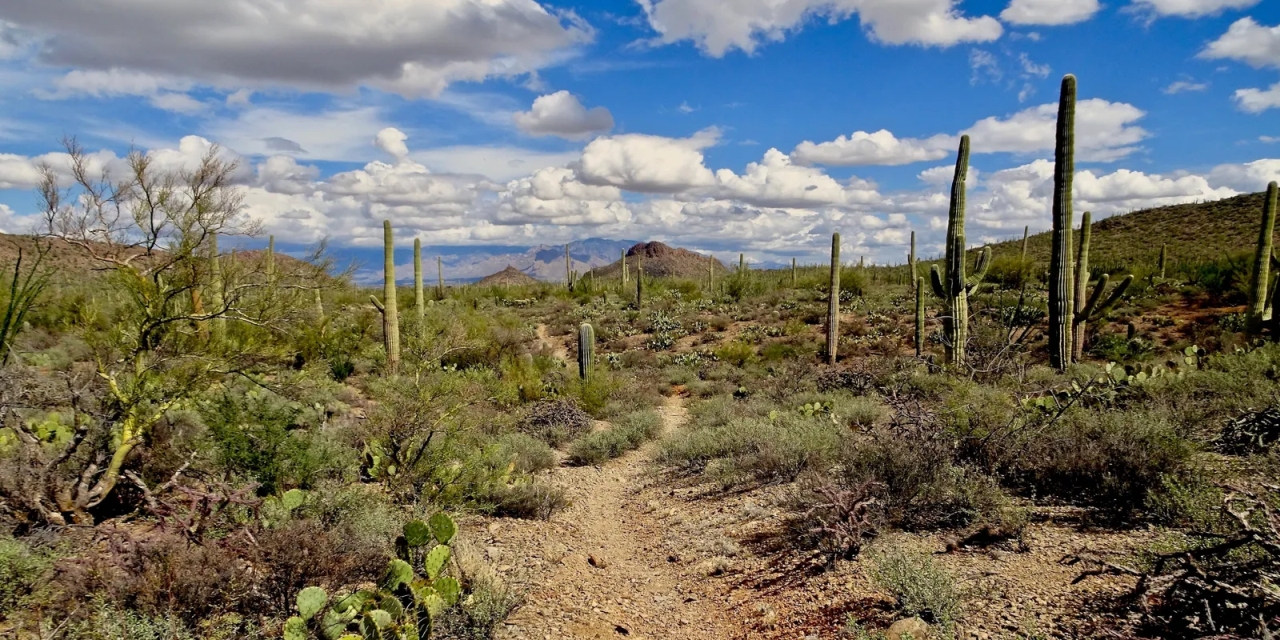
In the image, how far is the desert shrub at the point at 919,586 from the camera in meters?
4.24

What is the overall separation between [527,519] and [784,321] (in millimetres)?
20097

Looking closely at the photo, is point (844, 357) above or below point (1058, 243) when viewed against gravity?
below

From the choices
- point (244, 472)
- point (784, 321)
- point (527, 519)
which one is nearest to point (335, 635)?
point (244, 472)

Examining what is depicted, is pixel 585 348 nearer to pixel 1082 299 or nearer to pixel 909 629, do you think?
pixel 1082 299

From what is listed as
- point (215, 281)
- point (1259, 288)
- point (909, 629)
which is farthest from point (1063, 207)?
point (215, 281)

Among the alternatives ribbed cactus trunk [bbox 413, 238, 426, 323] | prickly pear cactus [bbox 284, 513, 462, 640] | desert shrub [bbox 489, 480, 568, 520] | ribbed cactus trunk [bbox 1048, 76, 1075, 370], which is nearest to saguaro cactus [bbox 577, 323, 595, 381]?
ribbed cactus trunk [bbox 413, 238, 426, 323]

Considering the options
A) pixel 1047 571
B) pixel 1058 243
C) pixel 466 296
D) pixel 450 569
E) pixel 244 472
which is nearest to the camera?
pixel 1047 571

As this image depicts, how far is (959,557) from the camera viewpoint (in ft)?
16.8

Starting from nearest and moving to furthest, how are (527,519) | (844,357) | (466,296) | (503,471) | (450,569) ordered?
(450,569), (527,519), (503,471), (844,357), (466,296)

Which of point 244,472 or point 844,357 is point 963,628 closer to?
point 244,472

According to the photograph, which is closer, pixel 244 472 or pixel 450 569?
pixel 450 569

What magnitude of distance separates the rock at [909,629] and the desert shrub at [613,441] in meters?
6.36

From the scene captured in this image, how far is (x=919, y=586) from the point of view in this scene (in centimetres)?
438

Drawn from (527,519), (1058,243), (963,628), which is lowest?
(527,519)
